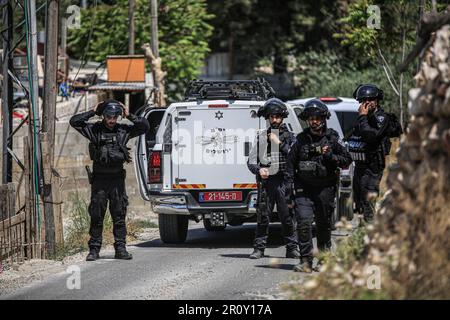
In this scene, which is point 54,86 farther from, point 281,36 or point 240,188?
point 281,36

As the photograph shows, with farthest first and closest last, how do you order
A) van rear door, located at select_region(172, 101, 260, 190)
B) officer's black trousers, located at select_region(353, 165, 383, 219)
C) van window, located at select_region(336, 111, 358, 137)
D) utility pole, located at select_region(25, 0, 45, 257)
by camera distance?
van window, located at select_region(336, 111, 358, 137) → van rear door, located at select_region(172, 101, 260, 190) → utility pole, located at select_region(25, 0, 45, 257) → officer's black trousers, located at select_region(353, 165, 383, 219)

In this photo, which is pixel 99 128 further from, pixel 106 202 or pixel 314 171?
pixel 314 171

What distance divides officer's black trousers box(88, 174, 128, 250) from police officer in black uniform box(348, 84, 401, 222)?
2.96 metres

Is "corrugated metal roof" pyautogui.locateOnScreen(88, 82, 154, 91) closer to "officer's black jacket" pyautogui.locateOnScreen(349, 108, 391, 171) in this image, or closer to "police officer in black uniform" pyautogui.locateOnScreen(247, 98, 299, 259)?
"police officer in black uniform" pyautogui.locateOnScreen(247, 98, 299, 259)

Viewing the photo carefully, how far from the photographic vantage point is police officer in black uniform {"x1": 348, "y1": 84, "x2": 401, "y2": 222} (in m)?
13.1

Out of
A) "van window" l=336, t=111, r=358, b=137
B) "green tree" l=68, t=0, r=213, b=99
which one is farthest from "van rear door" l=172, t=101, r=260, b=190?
"green tree" l=68, t=0, r=213, b=99

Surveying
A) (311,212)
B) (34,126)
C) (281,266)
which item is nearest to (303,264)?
(311,212)

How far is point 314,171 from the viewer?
37.2 ft

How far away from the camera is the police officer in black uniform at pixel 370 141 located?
13.1 meters

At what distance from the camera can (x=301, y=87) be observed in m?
43.9

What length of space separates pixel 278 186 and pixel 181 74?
25.0m

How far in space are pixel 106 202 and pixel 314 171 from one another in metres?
3.16
